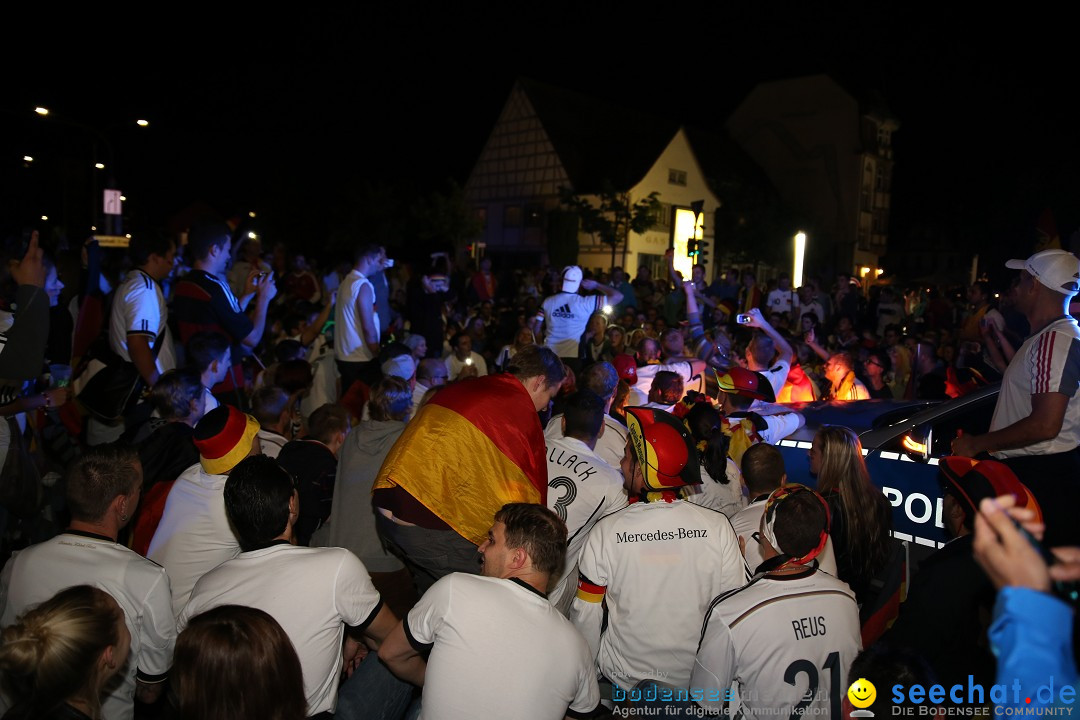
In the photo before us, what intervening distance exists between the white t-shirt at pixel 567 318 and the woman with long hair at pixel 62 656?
7.32 metres

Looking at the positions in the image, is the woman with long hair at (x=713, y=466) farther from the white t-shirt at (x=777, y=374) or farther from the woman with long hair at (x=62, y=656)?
the woman with long hair at (x=62, y=656)

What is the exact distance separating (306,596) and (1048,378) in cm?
369

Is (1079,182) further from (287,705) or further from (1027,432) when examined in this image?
(287,705)

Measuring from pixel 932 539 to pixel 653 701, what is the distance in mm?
2804

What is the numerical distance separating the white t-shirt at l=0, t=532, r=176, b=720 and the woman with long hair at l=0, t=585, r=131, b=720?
58cm

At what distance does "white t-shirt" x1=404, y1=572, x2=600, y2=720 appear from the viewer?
2502mm

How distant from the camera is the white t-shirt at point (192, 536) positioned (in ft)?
11.6

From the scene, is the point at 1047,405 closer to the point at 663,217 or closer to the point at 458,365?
the point at 458,365

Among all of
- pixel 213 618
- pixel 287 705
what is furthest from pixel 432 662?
pixel 213 618

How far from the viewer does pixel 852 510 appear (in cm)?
410

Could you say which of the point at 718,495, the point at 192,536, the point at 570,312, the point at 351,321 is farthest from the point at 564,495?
the point at 570,312

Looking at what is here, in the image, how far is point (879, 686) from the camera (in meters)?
2.48

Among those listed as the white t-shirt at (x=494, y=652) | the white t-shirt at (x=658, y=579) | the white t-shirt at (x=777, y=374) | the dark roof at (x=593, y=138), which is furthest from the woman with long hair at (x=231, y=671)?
the dark roof at (x=593, y=138)

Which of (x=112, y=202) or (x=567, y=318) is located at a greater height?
(x=112, y=202)
